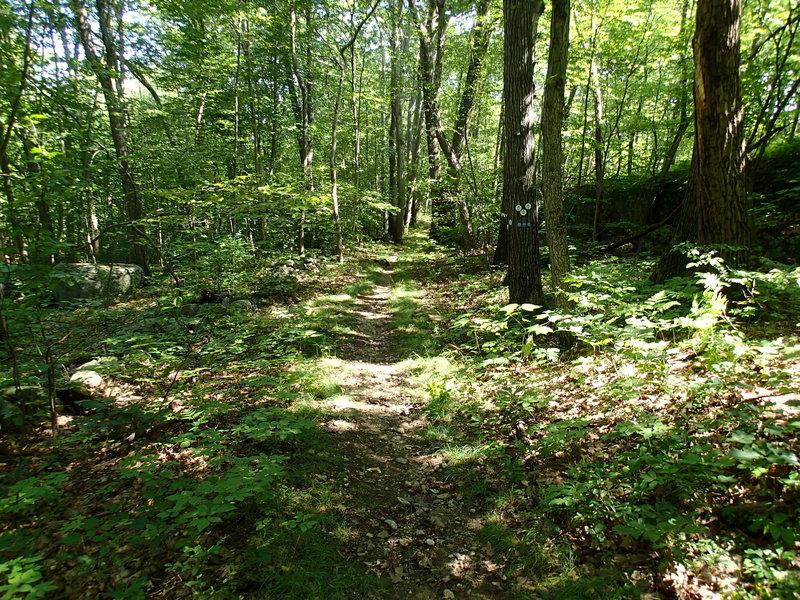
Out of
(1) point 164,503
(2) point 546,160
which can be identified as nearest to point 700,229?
(2) point 546,160

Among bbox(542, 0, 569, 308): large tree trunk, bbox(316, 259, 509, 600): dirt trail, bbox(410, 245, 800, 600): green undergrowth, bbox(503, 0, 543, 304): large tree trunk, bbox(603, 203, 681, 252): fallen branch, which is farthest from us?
bbox(603, 203, 681, 252): fallen branch

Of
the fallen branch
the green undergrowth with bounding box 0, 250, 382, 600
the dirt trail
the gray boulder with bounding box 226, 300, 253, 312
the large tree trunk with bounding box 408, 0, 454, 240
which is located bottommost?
the dirt trail

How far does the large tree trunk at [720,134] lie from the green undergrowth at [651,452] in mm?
437

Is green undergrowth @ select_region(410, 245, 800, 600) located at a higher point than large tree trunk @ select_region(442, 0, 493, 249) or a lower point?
lower

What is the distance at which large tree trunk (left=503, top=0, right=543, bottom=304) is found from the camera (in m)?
6.54

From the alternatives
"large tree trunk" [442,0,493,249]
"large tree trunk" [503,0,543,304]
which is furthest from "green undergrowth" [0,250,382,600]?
"large tree trunk" [442,0,493,249]

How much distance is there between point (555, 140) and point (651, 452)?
13.7 feet

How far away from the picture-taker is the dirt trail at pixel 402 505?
2.70 metres

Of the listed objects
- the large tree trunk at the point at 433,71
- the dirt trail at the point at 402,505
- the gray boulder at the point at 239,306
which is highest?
the large tree trunk at the point at 433,71

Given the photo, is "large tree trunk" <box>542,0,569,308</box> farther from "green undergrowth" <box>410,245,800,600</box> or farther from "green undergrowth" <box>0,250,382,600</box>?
"green undergrowth" <box>0,250,382,600</box>

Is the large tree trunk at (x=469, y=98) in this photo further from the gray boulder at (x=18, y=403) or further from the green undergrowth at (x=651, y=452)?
the gray boulder at (x=18, y=403)

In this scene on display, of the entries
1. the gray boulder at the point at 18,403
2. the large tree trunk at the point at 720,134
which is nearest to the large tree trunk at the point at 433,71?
the large tree trunk at the point at 720,134

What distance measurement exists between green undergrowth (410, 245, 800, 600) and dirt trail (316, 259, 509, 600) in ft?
0.67

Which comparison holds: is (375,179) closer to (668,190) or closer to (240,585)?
(668,190)
